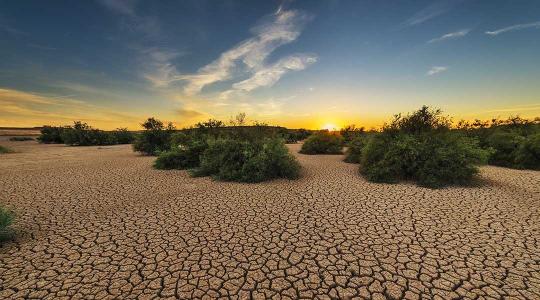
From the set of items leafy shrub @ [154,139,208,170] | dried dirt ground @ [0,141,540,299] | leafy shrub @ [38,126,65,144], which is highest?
leafy shrub @ [38,126,65,144]

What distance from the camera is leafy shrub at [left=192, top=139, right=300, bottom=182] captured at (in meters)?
9.01

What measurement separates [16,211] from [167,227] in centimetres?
415

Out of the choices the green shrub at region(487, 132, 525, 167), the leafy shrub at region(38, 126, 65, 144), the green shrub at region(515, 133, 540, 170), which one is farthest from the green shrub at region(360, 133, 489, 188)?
the leafy shrub at region(38, 126, 65, 144)

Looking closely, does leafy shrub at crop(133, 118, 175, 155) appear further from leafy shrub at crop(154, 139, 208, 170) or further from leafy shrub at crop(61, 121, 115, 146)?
leafy shrub at crop(61, 121, 115, 146)

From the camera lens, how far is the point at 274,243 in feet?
14.0

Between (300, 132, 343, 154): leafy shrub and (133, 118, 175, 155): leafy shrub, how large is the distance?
10487mm

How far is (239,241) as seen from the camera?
4.34m

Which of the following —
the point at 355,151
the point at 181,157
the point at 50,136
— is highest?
the point at 50,136

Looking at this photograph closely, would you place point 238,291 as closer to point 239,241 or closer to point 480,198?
point 239,241

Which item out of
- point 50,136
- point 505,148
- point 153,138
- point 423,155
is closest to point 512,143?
point 505,148

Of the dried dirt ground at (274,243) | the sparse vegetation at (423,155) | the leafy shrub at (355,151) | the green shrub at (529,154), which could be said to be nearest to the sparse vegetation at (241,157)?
the dried dirt ground at (274,243)

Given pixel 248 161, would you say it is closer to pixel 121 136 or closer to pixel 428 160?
pixel 428 160

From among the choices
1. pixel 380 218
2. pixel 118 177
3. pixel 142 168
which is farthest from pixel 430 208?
pixel 142 168

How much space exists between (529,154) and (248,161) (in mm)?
12921
